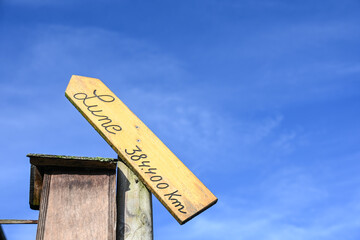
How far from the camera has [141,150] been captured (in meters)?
3.21

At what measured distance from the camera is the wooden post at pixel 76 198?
9.04ft

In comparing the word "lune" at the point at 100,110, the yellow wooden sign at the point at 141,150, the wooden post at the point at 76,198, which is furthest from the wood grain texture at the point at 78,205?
the word "lune" at the point at 100,110

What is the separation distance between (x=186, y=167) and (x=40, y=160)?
1.13 meters

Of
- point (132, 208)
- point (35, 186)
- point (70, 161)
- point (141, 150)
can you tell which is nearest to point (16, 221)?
point (35, 186)

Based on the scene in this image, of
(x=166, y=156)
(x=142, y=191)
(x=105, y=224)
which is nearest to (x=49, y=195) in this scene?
(x=105, y=224)

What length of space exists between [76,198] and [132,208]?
422mm

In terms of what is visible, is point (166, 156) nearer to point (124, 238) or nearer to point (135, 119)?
point (135, 119)

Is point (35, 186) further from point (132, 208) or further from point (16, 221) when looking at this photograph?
point (132, 208)

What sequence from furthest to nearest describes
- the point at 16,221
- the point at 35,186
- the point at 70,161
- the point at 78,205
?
the point at 35,186 → the point at 70,161 → the point at 78,205 → the point at 16,221

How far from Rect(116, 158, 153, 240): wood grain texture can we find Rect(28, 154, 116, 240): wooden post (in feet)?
0.33

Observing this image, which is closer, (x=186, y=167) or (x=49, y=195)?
(x=49, y=195)

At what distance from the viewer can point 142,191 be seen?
312 cm

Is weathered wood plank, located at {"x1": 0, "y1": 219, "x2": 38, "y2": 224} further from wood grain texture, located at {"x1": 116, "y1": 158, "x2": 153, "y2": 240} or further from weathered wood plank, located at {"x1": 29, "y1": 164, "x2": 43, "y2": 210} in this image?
wood grain texture, located at {"x1": 116, "y1": 158, "x2": 153, "y2": 240}

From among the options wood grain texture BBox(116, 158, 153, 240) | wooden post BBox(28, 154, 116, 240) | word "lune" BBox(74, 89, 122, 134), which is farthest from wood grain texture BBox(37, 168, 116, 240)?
word "lune" BBox(74, 89, 122, 134)
